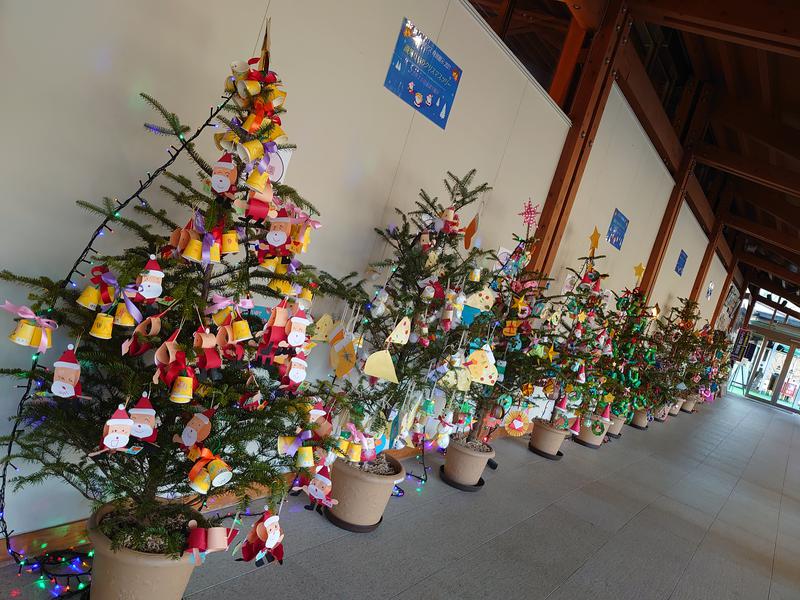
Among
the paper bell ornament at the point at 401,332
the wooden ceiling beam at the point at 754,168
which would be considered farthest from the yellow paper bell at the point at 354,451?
the wooden ceiling beam at the point at 754,168

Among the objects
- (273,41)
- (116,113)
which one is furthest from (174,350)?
(273,41)

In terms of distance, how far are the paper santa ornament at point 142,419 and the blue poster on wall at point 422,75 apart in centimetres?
205

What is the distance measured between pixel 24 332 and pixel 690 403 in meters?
12.7

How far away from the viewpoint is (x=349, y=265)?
118 inches

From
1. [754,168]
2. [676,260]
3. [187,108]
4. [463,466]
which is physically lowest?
[463,466]

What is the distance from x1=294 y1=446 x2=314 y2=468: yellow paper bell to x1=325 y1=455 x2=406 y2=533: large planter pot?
0.84 metres

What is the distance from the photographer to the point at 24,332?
1.43 m

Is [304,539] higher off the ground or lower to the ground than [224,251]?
lower

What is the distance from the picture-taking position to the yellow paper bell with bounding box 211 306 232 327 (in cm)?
164

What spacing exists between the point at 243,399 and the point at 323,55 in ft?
5.27

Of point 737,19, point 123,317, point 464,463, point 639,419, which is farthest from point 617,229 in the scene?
point 123,317

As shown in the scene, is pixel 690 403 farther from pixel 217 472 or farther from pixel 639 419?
pixel 217 472

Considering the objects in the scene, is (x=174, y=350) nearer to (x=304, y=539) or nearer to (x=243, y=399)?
(x=243, y=399)

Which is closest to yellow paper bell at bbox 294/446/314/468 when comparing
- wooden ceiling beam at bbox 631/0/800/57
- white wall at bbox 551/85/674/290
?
white wall at bbox 551/85/674/290
